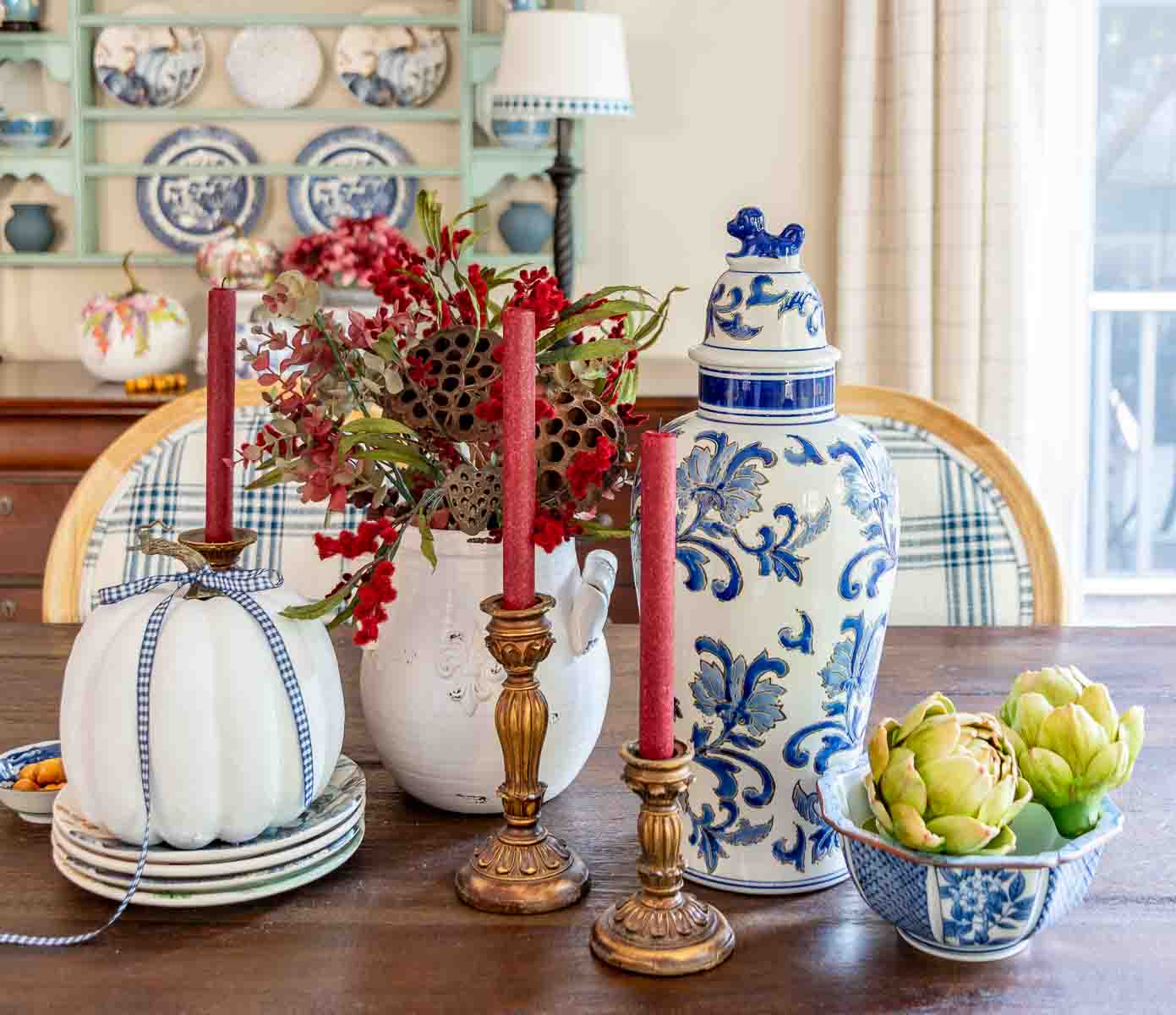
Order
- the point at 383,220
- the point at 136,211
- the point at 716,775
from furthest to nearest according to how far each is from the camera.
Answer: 1. the point at 136,211
2. the point at 383,220
3. the point at 716,775

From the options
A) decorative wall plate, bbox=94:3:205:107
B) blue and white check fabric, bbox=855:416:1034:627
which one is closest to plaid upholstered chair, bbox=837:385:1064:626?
blue and white check fabric, bbox=855:416:1034:627

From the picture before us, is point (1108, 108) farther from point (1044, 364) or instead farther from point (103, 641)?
point (103, 641)

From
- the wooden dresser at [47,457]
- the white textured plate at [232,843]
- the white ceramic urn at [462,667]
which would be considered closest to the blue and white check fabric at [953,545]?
→ the white ceramic urn at [462,667]

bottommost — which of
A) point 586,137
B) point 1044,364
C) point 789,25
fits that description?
point 1044,364

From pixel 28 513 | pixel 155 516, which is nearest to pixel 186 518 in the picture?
pixel 155 516

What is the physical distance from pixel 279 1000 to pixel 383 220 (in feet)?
7.82

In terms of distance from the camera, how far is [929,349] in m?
3.03

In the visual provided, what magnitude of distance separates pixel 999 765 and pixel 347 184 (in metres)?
2.65

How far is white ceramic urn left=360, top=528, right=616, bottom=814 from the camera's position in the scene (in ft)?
2.98

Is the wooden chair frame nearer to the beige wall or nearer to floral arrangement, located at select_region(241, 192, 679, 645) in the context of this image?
floral arrangement, located at select_region(241, 192, 679, 645)

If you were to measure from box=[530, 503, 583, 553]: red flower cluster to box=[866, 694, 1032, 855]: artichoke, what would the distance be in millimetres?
198

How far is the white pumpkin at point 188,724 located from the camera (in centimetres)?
79

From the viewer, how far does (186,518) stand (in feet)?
5.28

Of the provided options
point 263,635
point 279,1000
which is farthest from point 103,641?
point 279,1000
